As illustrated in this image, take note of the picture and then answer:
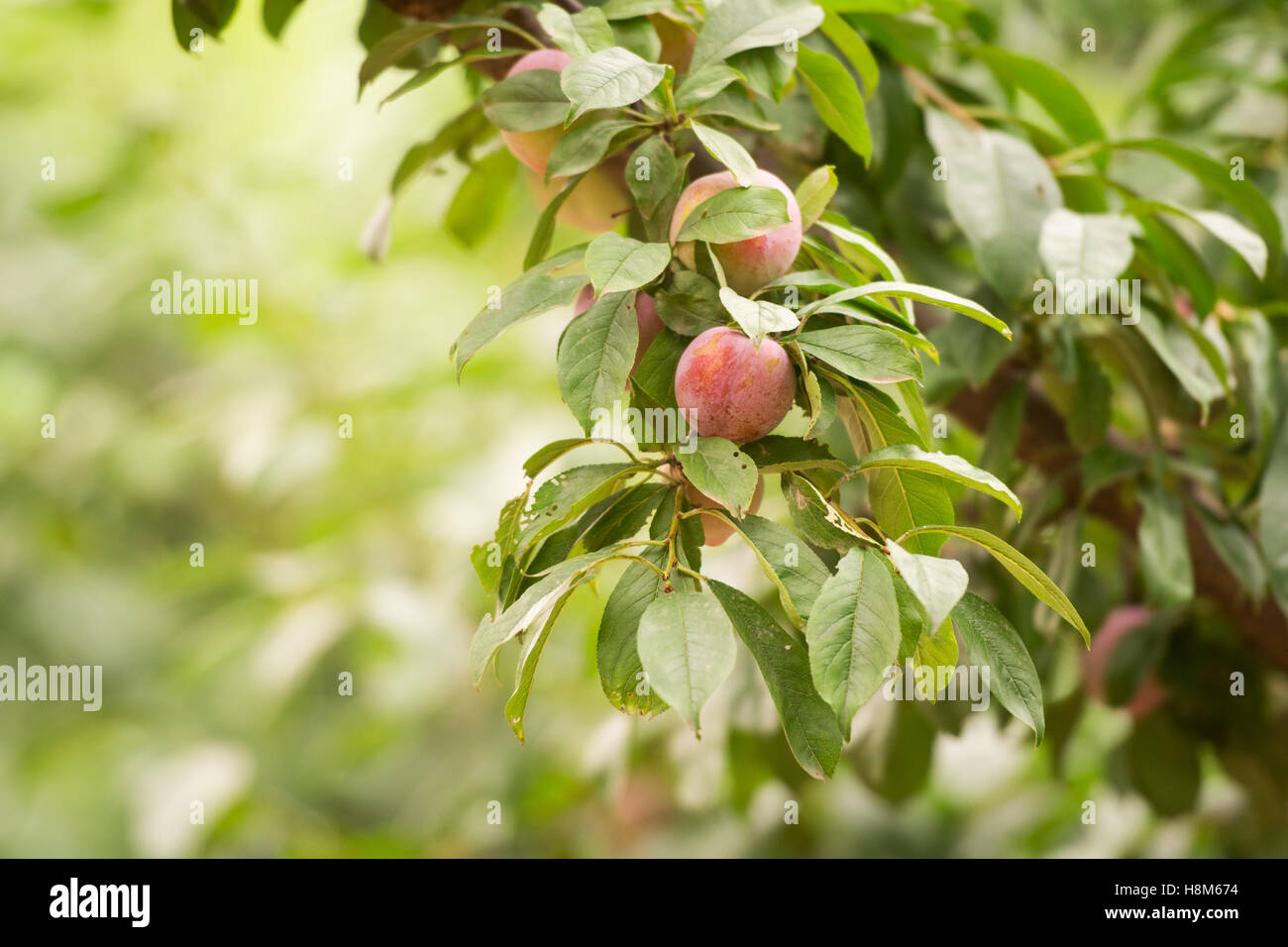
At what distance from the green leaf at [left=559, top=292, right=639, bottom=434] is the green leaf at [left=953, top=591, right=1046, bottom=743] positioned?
0.10 m

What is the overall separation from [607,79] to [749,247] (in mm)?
57

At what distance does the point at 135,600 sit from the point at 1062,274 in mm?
1836

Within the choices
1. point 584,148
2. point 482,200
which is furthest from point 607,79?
point 482,200

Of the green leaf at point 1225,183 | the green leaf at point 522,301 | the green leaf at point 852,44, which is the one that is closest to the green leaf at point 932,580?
the green leaf at point 522,301

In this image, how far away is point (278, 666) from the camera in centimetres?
92

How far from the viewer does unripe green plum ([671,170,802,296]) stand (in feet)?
0.94

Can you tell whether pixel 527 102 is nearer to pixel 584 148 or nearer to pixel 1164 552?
pixel 584 148

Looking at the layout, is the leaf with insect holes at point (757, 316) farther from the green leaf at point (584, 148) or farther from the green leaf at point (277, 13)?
the green leaf at point (277, 13)

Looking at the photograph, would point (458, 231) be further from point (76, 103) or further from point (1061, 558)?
point (76, 103)

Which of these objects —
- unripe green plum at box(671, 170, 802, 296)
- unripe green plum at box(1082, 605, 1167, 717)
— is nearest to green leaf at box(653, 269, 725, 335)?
unripe green plum at box(671, 170, 802, 296)

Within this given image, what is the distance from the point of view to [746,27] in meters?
0.33
